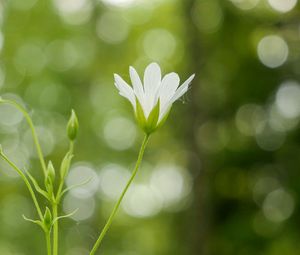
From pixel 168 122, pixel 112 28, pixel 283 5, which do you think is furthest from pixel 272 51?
pixel 112 28

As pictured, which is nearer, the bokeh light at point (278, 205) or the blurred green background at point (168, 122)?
the blurred green background at point (168, 122)

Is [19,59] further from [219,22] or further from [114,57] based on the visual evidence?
[219,22]

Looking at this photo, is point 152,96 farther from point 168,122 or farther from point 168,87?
point 168,122

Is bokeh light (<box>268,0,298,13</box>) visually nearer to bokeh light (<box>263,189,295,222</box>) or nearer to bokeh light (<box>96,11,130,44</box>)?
bokeh light (<box>263,189,295,222</box>)

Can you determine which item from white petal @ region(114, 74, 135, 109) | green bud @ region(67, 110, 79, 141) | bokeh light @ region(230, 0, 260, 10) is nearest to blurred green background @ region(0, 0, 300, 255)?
bokeh light @ region(230, 0, 260, 10)

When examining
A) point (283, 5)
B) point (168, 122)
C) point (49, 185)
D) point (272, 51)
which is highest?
point (283, 5)

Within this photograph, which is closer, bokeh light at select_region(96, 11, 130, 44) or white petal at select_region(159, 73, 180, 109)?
white petal at select_region(159, 73, 180, 109)

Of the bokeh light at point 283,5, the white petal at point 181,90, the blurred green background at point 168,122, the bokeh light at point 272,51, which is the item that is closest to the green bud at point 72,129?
the white petal at point 181,90

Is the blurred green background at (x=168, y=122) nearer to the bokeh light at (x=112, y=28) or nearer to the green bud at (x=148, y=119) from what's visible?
the bokeh light at (x=112, y=28)
